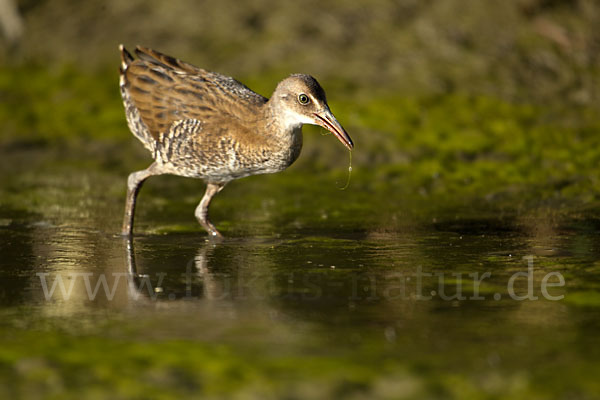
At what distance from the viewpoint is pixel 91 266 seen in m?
7.31

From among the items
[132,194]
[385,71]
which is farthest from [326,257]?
[385,71]

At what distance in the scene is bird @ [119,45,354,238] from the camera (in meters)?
8.12

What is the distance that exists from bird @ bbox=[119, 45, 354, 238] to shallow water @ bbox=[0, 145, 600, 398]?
0.59 m

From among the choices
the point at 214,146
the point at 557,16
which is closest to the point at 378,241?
the point at 214,146

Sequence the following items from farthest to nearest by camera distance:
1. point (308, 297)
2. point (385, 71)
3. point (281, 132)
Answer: point (385, 71), point (281, 132), point (308, 297)

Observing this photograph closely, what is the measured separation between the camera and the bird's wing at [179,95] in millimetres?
8539

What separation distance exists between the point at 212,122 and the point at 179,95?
49cm

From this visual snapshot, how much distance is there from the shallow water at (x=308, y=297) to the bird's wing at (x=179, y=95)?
102cm

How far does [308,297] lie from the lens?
6.34m

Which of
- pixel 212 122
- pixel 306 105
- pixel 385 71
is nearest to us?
pixel 306 105

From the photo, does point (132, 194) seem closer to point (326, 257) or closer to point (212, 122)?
point (212, 122)

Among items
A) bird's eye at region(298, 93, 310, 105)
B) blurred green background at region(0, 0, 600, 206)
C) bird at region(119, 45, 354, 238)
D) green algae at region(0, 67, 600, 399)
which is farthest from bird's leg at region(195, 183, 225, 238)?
blurred green background at region(0, 0, 600, 206)

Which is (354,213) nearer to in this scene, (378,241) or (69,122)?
(378,241)

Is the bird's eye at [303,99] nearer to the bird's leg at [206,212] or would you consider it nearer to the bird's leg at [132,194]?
the bird's leg at [206,212]
